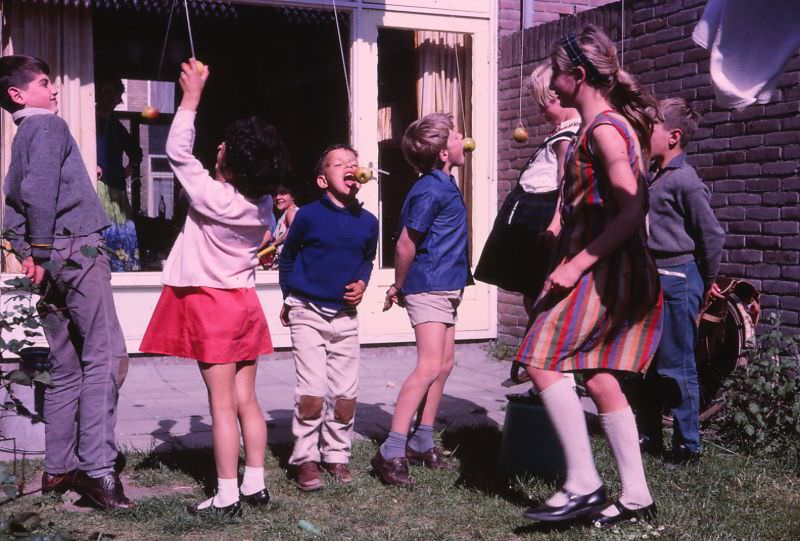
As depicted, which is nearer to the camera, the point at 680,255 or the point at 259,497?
the point at 259,497

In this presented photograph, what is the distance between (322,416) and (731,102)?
236 cm

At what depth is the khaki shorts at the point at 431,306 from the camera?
470 centimetres

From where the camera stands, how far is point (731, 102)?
133 inches

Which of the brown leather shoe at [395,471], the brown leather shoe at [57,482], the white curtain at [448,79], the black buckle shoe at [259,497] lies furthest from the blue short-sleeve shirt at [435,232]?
the white curtain at [448,79]

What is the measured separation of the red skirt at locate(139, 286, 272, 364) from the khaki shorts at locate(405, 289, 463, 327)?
918mm

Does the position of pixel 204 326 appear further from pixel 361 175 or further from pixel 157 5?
pixel 157 5

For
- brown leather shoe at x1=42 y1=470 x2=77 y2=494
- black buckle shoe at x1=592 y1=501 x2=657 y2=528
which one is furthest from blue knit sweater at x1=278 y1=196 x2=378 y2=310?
black buckle shoe at x1=592 y1=501 x2=657 y2=528

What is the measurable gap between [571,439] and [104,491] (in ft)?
6.42

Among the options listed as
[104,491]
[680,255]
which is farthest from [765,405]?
[104,491]

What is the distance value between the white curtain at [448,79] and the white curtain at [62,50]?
9.66 ft

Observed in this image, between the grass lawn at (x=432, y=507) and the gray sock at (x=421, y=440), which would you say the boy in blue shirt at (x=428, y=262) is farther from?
the grass lawn at (x=432, y=507)

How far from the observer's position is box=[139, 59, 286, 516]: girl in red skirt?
155 inches

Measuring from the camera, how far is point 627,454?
3.70 meters

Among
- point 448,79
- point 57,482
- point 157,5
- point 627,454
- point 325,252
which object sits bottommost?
point 57,482
